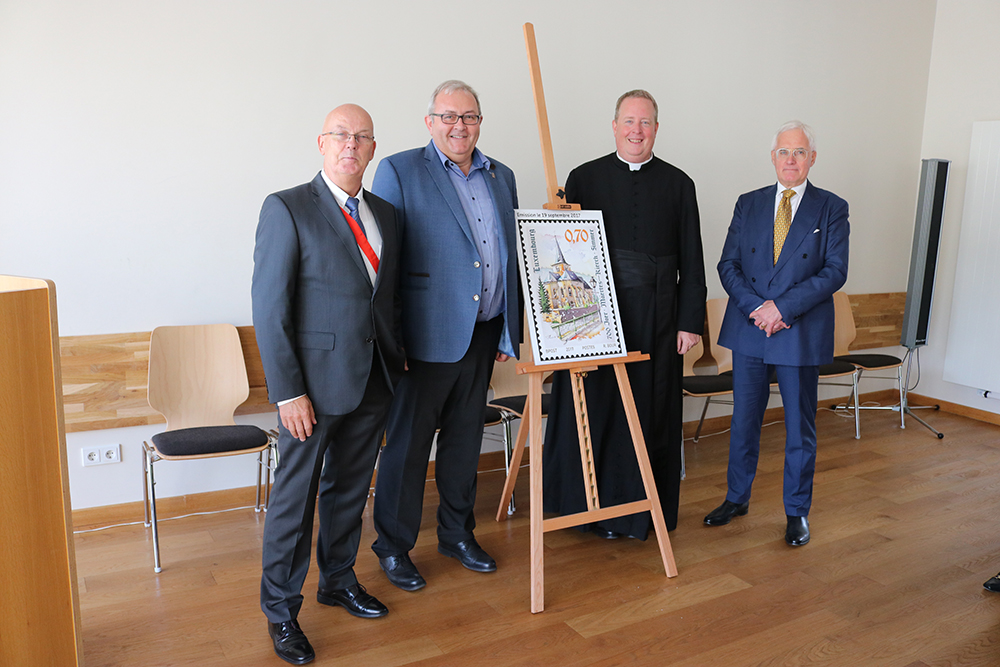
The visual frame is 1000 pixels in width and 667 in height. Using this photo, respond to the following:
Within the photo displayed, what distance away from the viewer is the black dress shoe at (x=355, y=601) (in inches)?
103

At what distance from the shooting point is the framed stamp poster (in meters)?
2.82

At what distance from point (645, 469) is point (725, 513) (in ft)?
2.67

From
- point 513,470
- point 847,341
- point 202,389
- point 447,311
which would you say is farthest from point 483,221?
point 847,341

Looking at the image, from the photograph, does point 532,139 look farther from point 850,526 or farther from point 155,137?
point 850,526

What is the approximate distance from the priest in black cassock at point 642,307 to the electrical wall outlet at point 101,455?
6.76 ft

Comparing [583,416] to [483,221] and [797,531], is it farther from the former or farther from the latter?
[797,531]

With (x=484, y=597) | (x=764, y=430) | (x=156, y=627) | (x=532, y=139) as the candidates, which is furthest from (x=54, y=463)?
(x=764, y=430)

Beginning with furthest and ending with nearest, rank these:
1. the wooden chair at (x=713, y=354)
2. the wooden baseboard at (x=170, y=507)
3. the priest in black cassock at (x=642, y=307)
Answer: the wooden chair at (x=713, y=354), the wooden baseboard at (x=170, y=507), the priest in black cassock at (x=642, y=307)

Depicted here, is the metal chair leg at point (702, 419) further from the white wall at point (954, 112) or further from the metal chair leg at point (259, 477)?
the metal chair leg at point (259, 477)

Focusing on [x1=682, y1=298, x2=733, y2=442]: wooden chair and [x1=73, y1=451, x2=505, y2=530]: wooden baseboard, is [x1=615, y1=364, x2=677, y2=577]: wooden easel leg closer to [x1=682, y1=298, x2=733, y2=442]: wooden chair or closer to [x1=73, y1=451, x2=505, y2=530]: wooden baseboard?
[x1=682, y1=298, x2=733, y2=442]: wooden chair

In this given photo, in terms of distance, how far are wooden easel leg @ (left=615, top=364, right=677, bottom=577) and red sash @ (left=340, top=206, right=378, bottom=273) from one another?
1.04m

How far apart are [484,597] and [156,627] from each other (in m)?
1.13

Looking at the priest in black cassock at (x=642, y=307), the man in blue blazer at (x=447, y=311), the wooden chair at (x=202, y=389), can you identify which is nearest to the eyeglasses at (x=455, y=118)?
the man in blue blazer at (x=447, y=311)

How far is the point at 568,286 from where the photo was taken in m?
2.91
